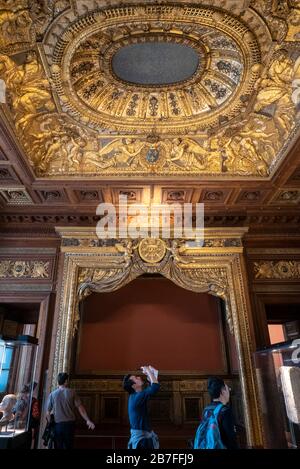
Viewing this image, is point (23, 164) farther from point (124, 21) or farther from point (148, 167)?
point (124, 21)

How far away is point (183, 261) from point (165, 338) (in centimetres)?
309

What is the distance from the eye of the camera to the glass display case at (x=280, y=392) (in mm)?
4645

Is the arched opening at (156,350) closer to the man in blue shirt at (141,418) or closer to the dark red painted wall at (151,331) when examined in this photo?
the dark red painted wall at (151,331)

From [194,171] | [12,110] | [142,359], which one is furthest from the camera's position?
[142,359]

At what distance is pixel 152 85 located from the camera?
5148mm

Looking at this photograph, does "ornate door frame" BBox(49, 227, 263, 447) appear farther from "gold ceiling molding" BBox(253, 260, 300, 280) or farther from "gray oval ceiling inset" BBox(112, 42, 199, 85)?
"gray oval ceiling inset" BBox(112, 42, 199, 85)

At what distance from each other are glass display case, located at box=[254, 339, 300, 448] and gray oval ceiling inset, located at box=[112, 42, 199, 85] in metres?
4.35

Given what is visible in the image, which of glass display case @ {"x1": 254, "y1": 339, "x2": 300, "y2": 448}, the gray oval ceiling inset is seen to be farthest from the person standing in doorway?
the gray oval ceiling inset

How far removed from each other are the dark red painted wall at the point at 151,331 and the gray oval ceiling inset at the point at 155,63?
247 inches

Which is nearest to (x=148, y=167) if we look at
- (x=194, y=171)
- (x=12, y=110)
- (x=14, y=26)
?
(x=194, y=171)

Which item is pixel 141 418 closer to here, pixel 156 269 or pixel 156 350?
pixel 156 269

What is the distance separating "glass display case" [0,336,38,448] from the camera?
4.57 m

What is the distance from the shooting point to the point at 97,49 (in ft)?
14.8

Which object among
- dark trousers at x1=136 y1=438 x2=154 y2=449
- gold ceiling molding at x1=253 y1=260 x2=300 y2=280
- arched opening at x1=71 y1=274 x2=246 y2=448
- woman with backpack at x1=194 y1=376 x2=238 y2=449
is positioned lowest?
dark trousers at x1=136 y1=438 x2=154 y2=449
